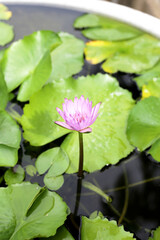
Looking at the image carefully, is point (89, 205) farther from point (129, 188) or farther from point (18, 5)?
point (18, 5)

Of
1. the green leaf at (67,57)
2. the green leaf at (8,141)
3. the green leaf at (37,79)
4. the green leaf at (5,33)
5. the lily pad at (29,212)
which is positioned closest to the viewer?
the lily pad at (29,212)

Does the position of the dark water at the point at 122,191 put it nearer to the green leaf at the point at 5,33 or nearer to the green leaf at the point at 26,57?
the green leaf at the point at 26,57

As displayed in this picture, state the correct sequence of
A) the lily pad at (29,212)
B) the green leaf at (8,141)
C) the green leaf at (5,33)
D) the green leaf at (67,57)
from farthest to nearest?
1. the green leaf at (5,33)
2. the green leaf at (67,57)
3. the green leaf at (8,141)
4. the lily pad at (29,212)

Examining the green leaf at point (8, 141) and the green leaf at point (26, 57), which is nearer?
the green leaf at point (8, 141)

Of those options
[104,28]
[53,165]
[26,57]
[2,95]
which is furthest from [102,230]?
[104,28]

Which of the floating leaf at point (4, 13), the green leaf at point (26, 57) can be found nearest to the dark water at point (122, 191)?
the green leaf at point (26, 57)
